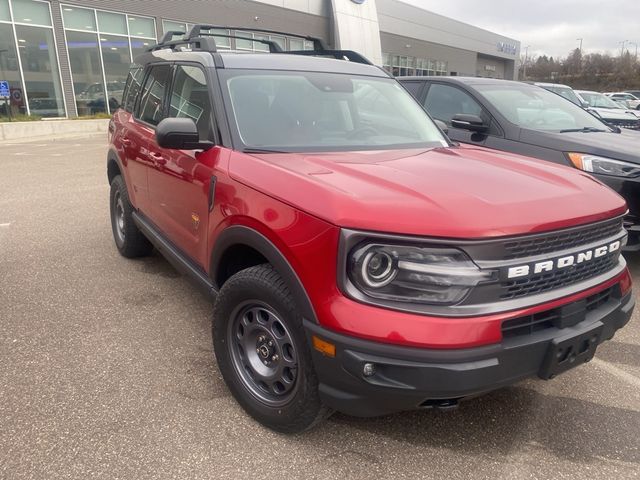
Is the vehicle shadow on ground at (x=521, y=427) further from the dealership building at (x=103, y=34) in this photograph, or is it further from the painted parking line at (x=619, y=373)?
the dealership building at (x=103, y=34)

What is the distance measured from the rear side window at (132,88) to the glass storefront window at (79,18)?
1728cm

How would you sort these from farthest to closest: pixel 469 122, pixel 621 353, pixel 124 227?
pixel 469 122 < pixel 124 227 < pixel 621 353

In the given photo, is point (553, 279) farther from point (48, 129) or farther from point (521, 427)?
point (48, 129)

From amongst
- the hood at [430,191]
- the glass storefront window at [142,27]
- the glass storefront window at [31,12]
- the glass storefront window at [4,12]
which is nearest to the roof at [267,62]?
the hood at [430,191]

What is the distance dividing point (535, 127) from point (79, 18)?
64.6ft

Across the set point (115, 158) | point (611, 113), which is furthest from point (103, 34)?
point (115, 158)

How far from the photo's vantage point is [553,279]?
2168 millimetres

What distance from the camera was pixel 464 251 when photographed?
1950 millimetres

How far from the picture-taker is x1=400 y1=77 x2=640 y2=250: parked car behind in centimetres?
448

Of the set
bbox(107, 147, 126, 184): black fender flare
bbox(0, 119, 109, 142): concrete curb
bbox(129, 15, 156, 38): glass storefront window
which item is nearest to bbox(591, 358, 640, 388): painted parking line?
bbox(107, 147, 126, 184): black fender flare

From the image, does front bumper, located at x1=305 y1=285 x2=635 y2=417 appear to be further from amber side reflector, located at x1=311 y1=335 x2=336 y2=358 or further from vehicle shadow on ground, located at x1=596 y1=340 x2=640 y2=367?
vehicle shadow on ground, located at x1=596 y1=340 x2=640 y2=367

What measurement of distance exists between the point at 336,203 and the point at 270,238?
399 millimetres

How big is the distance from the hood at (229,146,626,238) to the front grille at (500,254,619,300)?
0.66 ft

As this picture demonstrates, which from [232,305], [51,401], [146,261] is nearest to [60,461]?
[51,401]
